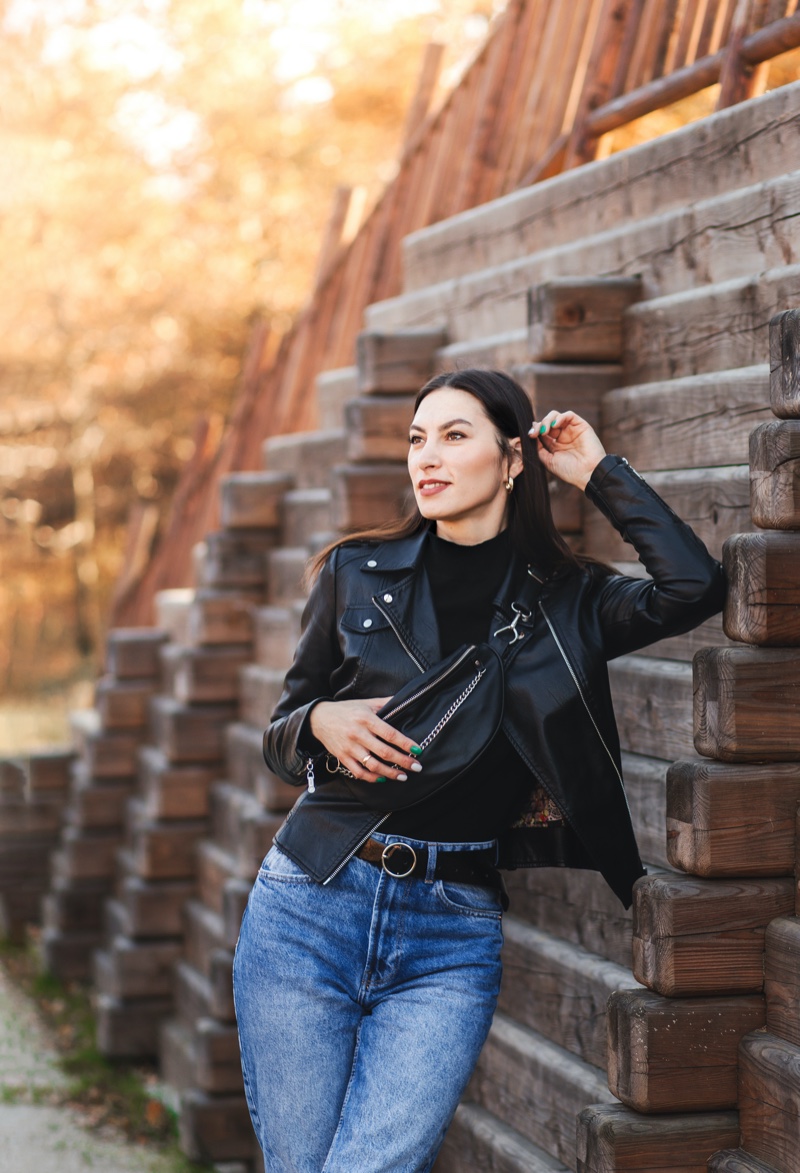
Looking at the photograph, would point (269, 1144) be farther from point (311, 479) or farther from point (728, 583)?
point (311, 479)

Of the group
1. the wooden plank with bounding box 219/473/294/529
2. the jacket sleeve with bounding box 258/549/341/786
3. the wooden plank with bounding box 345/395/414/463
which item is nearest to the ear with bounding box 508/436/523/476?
the jacket sleeve with bounding box 258/549/341/786

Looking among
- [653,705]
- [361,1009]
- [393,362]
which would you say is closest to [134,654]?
[393,362]

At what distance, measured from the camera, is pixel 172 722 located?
7.13 m

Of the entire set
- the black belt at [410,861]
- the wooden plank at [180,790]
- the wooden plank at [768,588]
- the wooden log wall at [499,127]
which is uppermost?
the wooden log wall at [499,127]

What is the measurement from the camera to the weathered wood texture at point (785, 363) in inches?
116

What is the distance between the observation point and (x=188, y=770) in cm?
720

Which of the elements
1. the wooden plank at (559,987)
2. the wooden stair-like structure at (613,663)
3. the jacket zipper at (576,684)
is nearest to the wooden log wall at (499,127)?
the wooden stair-like structure at (613,663)

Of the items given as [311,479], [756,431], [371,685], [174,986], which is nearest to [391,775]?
[371,685]

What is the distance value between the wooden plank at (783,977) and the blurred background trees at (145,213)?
19.6 meters

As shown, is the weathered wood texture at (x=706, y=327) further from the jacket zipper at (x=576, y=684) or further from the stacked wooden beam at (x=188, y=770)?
the stacked wooden beam at (x=188, y=770)

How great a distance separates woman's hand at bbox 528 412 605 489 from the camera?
3.26 metres

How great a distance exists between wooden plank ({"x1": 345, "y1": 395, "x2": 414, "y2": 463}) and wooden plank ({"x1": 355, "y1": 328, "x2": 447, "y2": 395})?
0.36 feet

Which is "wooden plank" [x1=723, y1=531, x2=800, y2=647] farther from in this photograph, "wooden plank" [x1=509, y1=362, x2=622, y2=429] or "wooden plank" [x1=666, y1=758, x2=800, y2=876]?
"wooden plank" [x1=509, y1=362, x2=622, y2=429]

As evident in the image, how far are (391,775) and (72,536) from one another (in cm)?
2142
